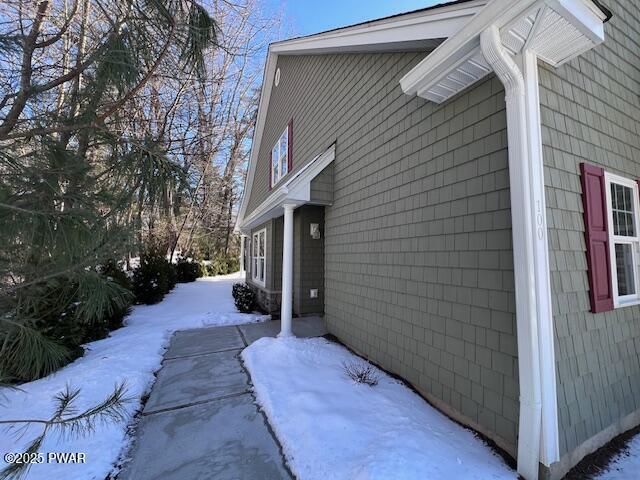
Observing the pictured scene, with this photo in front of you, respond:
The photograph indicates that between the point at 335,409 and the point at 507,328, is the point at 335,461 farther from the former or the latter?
the point at 507,328

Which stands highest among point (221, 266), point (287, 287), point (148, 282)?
point (221, 266)

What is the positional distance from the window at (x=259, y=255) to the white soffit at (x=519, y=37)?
6.83 metres

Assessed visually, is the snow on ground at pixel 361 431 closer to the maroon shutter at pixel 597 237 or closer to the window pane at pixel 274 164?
the maroon shutter at pixel 597 237

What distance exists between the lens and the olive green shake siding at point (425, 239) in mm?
2639

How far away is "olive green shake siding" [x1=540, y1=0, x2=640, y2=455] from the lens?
8.13 feet

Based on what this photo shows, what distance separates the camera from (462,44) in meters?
2.50

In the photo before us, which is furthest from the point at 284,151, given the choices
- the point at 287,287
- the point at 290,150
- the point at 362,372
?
the point at 362,372

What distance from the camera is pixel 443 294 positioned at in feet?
10.5

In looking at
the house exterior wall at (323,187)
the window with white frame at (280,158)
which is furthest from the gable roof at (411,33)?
the window with white frame at (280,158)

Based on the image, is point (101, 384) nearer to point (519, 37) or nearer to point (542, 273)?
point (542, 273)

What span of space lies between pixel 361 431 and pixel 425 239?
2.00 meters

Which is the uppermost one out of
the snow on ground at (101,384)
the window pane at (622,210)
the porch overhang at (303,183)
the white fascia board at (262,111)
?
the white fascia board at (262,111)

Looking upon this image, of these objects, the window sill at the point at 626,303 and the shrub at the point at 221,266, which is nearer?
the window sill at the point at 626,303

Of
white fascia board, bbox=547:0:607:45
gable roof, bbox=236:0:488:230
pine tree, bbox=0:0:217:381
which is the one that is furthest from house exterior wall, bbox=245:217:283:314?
white fascia board, bbox=547:0:607:45
